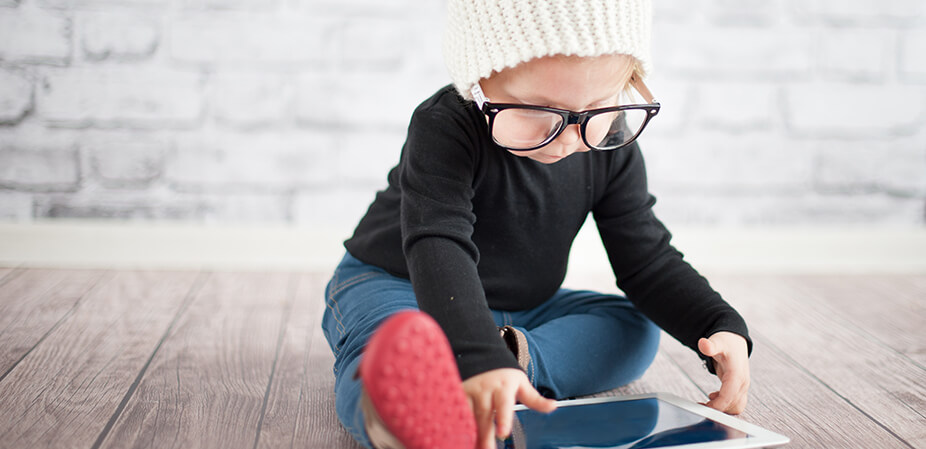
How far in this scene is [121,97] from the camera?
1.41m

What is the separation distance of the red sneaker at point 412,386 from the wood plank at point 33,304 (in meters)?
0.56

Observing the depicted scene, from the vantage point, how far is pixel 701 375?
965 millimetres

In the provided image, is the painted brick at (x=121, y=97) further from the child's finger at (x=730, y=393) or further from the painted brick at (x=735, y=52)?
the child's finger at (x=730, y=393)

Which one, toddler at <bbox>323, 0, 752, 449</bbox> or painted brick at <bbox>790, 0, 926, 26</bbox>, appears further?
painted brick at <bbox>790, 0, 926, 26</bbox>

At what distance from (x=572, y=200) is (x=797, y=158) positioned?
90cm

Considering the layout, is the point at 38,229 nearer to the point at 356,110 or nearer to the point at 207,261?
the point at 207,261

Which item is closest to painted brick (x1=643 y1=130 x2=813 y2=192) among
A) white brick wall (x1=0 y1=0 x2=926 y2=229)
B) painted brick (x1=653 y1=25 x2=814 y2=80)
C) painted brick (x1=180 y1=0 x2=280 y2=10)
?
white brick wall (x1=0 y1=0 x2=926 y2=229)

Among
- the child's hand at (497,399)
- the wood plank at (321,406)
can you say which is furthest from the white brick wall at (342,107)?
the child's hand at (497,399)

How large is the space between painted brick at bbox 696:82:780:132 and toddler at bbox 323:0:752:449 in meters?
0.70

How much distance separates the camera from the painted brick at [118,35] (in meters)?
1.38

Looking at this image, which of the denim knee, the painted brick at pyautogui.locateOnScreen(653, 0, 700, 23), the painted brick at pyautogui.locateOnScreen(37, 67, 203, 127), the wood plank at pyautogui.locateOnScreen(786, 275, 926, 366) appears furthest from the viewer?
the painted brick at pyautogui.locateOnScreen(653, 0, 700, 23)

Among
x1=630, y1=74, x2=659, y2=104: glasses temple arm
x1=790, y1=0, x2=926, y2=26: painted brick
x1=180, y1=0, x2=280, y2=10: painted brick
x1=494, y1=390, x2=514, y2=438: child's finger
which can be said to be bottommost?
x1=494, y1=390, x2=514, y2=438: child's finger

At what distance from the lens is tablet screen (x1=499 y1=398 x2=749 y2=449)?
0.69 metres

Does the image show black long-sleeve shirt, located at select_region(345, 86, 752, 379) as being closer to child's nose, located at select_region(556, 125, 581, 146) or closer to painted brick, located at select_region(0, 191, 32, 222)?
child's nose, located at select_region(556, 125, 581, 146)
